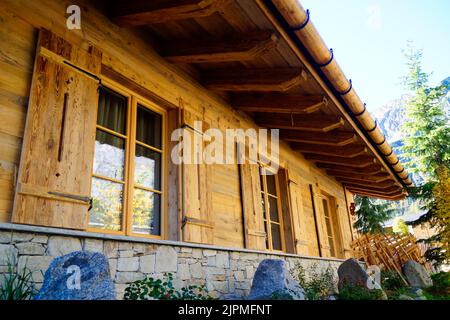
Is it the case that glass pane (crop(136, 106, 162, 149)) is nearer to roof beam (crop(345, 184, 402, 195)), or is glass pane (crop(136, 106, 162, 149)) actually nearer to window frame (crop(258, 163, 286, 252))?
window frame (crop(258, 163, 286, 252))

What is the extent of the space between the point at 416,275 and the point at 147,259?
29.2 feet

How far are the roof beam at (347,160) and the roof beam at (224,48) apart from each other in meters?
4.01

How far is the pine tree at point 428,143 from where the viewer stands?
10.3 m

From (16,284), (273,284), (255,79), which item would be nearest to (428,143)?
(255,79)

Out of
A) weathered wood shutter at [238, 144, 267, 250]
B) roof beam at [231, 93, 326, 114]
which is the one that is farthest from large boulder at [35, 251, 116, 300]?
roof beam at [231, 93, 326, 114]

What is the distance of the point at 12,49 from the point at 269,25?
2051 millimetres

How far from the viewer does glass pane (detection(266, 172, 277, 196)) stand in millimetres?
5704

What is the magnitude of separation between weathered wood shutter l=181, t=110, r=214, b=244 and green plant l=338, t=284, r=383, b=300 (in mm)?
2471

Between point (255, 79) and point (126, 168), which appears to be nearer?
point (126, 168)

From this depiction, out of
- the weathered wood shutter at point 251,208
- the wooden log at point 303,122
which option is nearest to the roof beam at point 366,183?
the wooden log at point 303,122

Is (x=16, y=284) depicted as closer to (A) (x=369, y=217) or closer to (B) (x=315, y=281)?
(B) (x=315, y=281)

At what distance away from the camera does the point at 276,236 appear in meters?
5.53

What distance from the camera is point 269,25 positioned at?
303 centimetres
